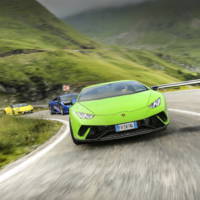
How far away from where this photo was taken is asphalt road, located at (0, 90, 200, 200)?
284 cm

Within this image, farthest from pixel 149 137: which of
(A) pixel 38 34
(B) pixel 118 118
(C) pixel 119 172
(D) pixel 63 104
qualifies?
(A) pixel 38 34

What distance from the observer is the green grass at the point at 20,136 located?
6262 millimetres

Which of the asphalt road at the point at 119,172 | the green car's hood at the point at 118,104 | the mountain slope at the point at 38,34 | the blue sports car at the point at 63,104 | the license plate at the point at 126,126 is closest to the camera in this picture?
the asphalt road at the point at 119,172

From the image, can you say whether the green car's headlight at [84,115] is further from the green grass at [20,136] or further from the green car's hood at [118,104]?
the green grass at [20,136]

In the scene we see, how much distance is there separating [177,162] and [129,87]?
334cm

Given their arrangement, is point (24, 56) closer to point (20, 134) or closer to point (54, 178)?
point (20, 134)

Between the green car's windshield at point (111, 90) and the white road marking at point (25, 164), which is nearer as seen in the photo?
the white road marking at point (25, 164)

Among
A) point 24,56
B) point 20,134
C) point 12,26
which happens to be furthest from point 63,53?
point 12,26

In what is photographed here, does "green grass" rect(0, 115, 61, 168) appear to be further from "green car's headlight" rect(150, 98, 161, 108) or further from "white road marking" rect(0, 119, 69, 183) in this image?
"green car's headlight" rect(150, 98, 161, 108)

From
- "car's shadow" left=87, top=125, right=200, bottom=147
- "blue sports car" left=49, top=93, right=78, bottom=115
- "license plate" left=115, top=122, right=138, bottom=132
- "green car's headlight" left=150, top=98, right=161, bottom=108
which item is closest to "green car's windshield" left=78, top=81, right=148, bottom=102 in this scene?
"green car's headlight" left=150, top=98, right=161, bottom=108

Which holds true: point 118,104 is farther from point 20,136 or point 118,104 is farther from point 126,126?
point 20,136

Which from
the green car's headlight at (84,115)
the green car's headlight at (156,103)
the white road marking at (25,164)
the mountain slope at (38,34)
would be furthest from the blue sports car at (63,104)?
the mountain slope at (38,34)

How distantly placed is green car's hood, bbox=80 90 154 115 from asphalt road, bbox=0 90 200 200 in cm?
65

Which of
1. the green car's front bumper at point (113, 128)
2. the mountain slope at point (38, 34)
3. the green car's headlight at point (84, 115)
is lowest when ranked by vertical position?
the mountain slope at point (38, 34)
